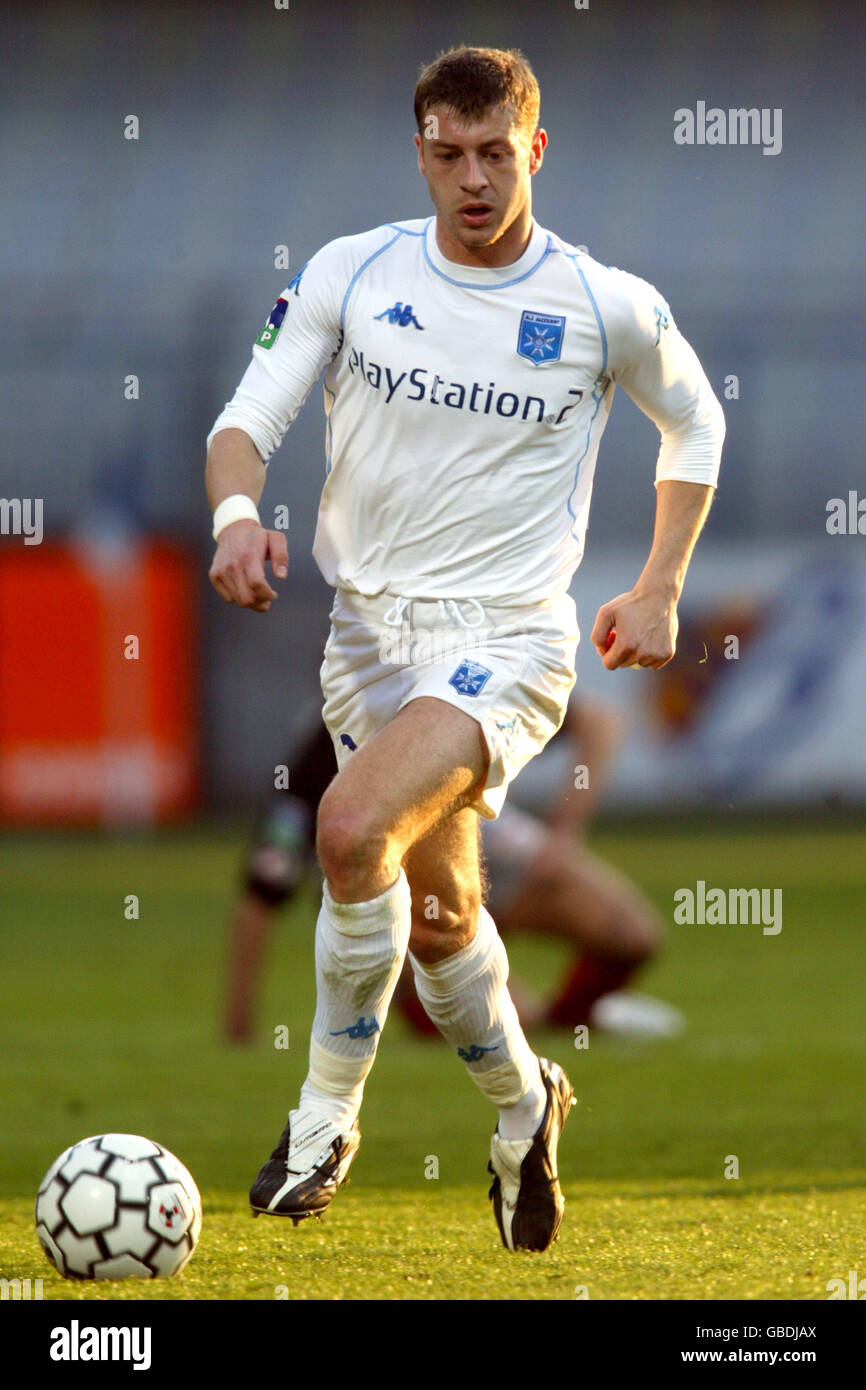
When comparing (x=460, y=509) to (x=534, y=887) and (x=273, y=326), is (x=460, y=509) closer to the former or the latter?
(x=273, y=326)

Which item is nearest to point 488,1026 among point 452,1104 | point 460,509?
point 460,509

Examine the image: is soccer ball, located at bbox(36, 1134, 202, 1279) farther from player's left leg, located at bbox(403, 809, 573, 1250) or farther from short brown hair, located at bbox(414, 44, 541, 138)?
short brown hair, located at bbox(414, 44, 541, 138)

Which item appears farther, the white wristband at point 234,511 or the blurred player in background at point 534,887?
the blurred player in background at point 534,887

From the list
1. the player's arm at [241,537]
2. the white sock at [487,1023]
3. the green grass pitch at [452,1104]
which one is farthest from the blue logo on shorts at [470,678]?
the green grass pitch at [452,1104]

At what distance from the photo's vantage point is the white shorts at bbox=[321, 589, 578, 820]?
3793 mm

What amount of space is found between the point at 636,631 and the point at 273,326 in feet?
3.15

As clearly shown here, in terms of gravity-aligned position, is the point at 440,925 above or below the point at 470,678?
below

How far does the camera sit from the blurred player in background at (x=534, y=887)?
7094 millimetres

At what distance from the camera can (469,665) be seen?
12.5ft

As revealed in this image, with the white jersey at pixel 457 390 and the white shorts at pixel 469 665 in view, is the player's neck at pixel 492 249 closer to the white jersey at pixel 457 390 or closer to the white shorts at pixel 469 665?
the white jersey at pixel 457 390

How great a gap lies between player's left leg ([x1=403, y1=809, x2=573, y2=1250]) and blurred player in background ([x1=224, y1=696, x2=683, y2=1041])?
9.22ft

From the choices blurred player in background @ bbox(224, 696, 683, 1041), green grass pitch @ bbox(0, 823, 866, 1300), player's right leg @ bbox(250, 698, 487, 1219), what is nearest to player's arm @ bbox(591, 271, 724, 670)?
player's right leg @ bbox(250, 698, 487, 1219)

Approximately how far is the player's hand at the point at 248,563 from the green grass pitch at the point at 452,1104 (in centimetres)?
122

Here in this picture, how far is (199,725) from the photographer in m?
14.9
